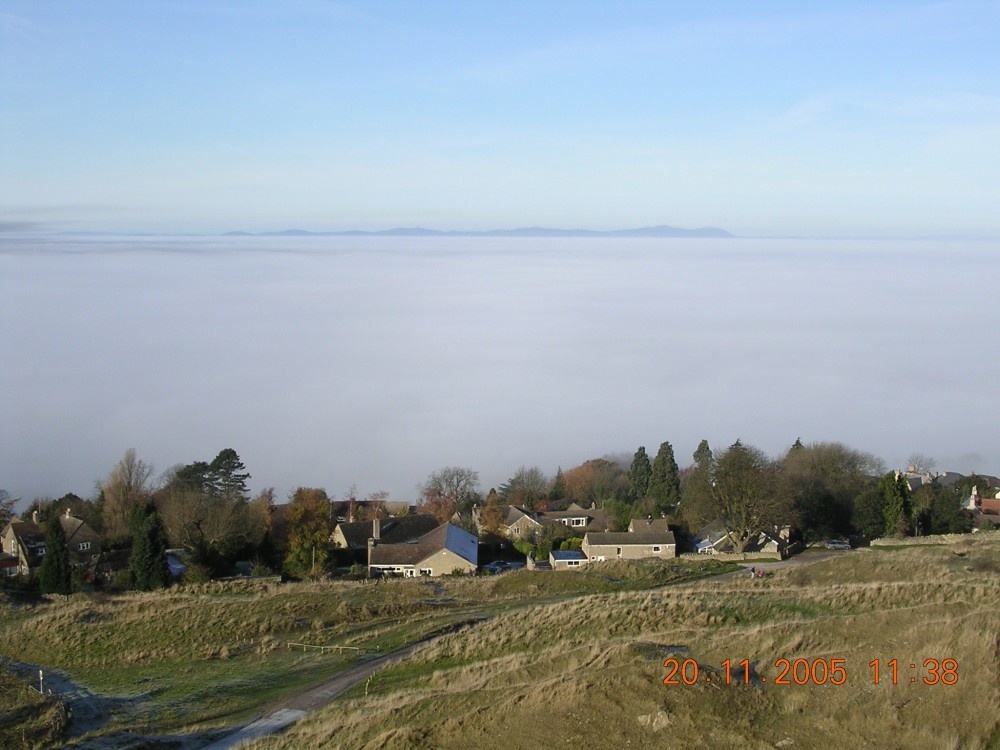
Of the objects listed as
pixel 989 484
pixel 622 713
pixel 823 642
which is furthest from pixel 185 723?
pixel 989 484

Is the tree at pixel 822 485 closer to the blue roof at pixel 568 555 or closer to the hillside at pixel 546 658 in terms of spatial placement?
the blue roof at pixel 568 555

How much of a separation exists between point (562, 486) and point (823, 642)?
144ft

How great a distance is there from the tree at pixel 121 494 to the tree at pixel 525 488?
64.6 feet

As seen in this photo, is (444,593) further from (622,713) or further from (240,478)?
(240,478)

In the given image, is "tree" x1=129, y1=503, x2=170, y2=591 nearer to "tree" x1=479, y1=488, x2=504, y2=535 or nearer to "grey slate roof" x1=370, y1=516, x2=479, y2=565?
"grey slate roof" x1=370, y1=516, x2=479, y2=565

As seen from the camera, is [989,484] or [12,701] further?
[989,484]

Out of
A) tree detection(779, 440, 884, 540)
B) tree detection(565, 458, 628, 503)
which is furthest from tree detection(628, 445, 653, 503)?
tree detection(779, 440, 884, 540)

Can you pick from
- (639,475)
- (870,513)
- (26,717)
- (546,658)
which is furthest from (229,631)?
(639,475)

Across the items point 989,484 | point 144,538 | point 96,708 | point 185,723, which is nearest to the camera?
point 185,723

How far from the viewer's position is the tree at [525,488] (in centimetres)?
5292

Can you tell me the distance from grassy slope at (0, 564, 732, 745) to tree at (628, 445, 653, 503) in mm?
22059

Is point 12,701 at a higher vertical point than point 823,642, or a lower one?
lower

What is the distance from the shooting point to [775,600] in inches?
795
